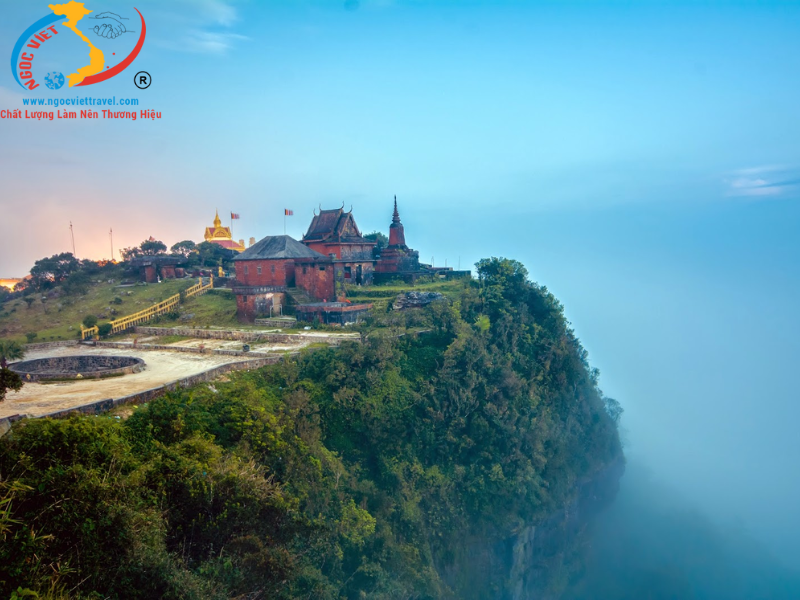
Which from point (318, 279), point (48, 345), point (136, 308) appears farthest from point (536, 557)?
point (136, 308)

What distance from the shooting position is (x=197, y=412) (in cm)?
1367

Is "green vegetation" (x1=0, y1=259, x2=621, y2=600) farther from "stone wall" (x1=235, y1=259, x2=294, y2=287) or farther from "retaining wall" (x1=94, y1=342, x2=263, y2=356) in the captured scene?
"retaining wall" (x1=94, y1=342, x2=263, y2=356)

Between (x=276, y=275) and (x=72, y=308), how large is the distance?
15.0 meters

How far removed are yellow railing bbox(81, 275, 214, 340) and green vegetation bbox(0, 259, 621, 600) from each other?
90.6 inches

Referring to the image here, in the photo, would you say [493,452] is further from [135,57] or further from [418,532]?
[135,57]

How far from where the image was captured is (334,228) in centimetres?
3788

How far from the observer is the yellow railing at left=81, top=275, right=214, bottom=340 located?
27539mm

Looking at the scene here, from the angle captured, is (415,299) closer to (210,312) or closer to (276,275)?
(276,275)

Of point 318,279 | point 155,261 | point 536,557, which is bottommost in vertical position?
point 536,557

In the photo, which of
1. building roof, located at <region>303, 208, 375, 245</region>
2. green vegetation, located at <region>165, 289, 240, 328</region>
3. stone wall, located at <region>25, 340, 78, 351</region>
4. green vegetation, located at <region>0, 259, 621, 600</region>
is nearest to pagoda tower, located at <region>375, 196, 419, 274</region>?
building roof, located at <region>303, 208, 375, 245</region>

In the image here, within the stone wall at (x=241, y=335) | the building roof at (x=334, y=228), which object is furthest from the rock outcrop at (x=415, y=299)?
the building roof at (x=334, y=228)

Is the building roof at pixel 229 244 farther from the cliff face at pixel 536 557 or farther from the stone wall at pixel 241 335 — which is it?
the cliff face at pixel 536 557

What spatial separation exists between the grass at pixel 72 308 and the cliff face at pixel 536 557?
2396 cm

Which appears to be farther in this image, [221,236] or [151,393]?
[221,236]
